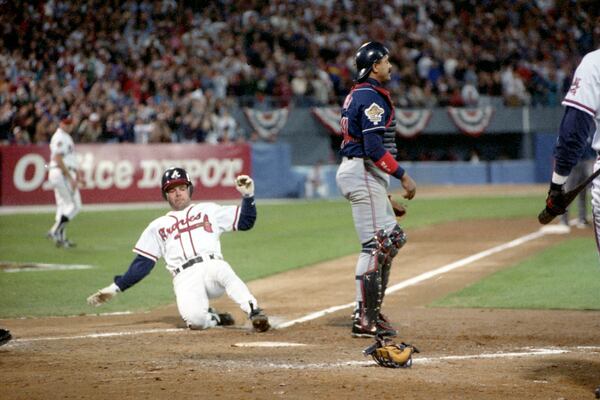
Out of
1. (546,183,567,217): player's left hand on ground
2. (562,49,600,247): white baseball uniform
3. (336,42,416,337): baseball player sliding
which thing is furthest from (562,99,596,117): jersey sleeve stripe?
(336,42,416,337): baseball player sliding

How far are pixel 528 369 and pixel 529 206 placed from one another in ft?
60.2

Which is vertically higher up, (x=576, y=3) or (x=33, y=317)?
(x=576, y=3)

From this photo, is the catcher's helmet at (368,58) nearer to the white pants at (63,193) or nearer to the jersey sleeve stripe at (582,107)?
the jersey sleeve stripe at (582,107)

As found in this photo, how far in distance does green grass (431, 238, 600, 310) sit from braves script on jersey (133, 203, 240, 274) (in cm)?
278

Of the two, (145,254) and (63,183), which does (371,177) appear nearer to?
(145,254)

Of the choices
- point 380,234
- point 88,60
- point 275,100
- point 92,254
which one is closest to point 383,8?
point 275,100

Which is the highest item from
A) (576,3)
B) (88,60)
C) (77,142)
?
(576,3)

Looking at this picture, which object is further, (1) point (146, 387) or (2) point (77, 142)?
(2) point (77, 142)

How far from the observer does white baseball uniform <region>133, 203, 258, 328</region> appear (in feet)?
26.6

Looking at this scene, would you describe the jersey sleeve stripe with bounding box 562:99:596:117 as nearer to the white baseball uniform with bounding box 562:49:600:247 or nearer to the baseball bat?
the white baseball uniform with bounding box 562:49:600:247

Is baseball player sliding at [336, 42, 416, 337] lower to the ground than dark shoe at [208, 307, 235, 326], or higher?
higher

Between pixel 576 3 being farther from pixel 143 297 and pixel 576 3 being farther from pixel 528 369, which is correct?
pixel 528 369

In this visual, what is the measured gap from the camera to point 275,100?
30.4m

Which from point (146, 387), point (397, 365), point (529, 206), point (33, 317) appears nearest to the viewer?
point (146, 387)
